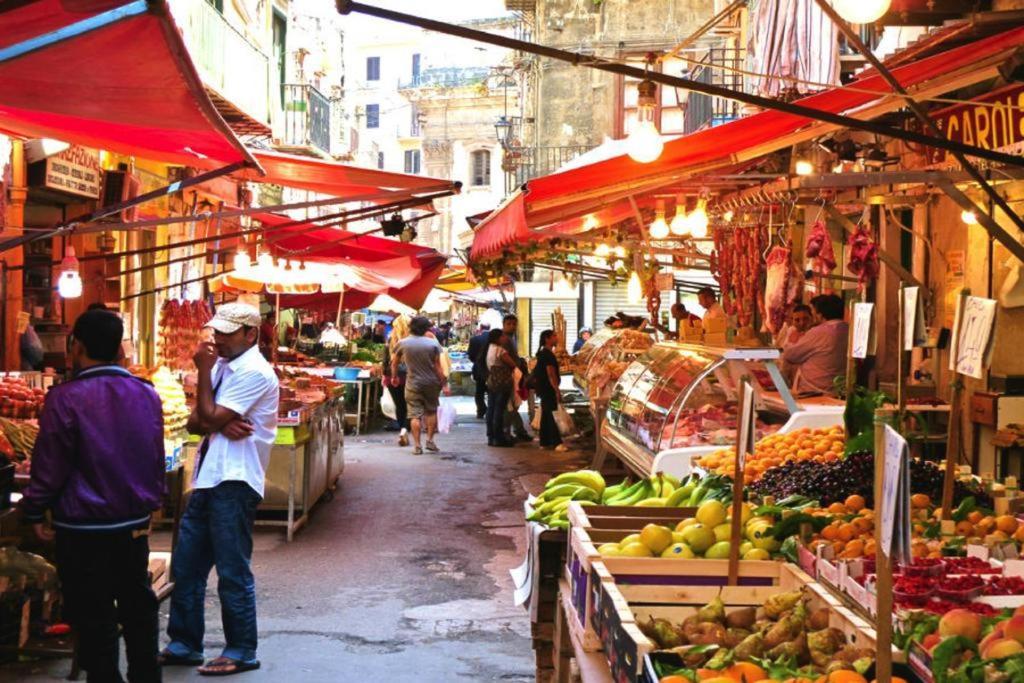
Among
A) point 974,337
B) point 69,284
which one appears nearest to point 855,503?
point 974,337

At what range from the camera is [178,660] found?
738 centimetres

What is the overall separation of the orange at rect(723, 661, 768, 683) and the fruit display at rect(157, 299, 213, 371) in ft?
38.3

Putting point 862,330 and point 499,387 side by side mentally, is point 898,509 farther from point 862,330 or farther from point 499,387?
point 499,387

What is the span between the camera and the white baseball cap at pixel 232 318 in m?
7.27

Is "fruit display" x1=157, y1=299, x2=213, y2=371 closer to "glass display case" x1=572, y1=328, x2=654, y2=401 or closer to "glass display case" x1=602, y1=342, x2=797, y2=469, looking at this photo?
"glass display case" x1=572, y1=328, x2=654, y2=401

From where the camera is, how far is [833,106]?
8.03m

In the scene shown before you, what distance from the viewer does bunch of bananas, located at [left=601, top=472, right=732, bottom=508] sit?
6.63 meters

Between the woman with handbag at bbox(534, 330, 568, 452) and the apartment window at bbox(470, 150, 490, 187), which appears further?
the apartment window at bbox(470, 150, 490, 187)

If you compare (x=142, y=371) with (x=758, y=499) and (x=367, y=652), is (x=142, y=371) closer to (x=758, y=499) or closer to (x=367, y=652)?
(x=367, y=652)

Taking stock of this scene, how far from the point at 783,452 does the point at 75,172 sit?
8.61 meters

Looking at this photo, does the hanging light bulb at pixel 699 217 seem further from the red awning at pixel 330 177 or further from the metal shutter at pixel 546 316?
the metal shutter at pixel 546 316

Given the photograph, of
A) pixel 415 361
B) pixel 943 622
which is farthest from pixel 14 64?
pixel 415 361

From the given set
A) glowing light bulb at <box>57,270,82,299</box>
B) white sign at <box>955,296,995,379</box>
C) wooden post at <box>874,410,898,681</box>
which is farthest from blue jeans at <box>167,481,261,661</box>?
wooden post at <box>874,410,898,681</box>

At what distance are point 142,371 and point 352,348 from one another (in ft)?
53.2
